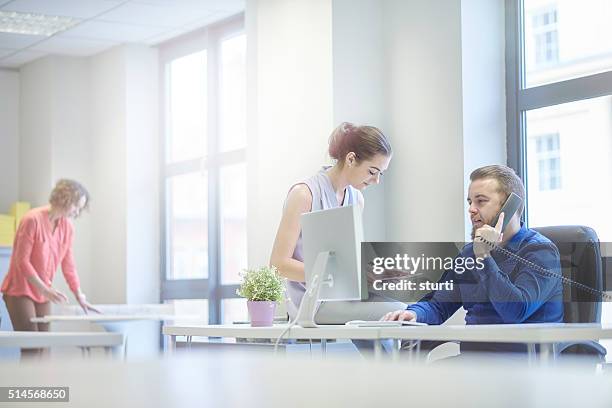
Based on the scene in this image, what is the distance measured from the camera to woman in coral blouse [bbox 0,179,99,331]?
5.30 m

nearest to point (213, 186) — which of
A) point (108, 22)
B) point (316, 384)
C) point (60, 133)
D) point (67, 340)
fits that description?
point (108, 22)

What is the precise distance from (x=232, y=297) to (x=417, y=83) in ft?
8.07

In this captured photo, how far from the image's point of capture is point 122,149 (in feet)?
Answer: 24.1

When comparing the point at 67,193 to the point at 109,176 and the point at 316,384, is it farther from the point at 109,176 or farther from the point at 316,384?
the point at 316,384

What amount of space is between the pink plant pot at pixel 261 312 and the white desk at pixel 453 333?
112 mm

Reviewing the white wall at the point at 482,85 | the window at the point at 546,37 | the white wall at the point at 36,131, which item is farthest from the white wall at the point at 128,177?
the window at the point at 546,37

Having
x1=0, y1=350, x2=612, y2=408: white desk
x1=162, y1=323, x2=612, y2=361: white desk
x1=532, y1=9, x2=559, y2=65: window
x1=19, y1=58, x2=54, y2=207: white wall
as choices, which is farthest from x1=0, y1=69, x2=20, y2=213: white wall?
x1=0, y1=350, x2=612, y2=408: white desk

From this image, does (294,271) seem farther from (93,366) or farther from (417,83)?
(93,366)

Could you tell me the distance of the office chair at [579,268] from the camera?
8.69 feet

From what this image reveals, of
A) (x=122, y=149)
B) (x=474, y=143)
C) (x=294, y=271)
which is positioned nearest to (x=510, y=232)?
(x=294, y=271)

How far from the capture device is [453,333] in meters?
2.27

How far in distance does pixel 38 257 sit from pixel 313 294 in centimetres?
323

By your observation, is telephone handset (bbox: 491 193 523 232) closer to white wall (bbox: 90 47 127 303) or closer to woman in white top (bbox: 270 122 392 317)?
woman in white top (bbox: 270 122 392 317)

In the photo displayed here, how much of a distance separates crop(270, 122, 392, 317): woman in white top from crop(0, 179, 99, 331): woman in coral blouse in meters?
2.40
